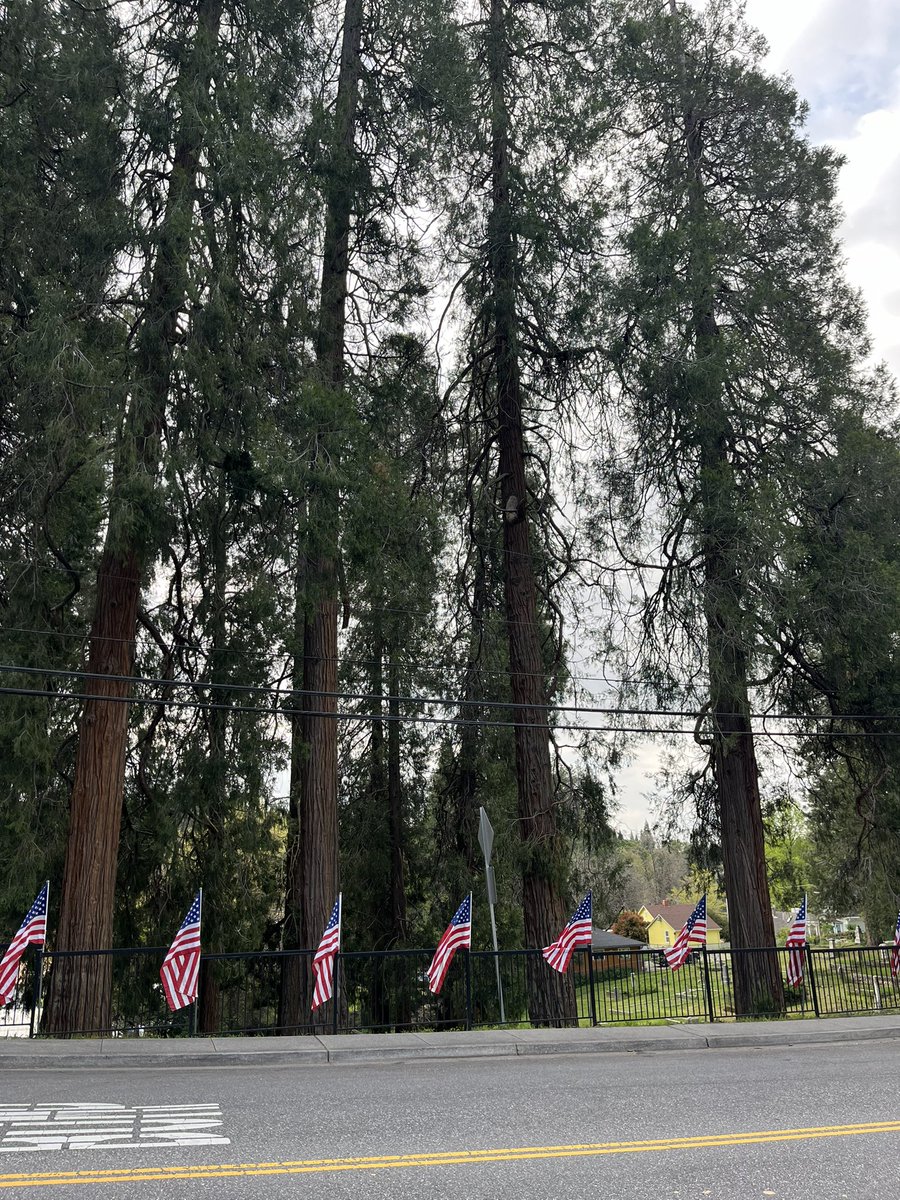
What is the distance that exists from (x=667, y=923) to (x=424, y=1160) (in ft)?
287

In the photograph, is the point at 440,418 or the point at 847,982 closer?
the point at 847,982

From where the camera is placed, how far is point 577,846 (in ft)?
62.9

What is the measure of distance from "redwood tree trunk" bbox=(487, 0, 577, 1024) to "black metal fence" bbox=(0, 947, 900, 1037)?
46 centimetres

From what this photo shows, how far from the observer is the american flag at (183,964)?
1159cm

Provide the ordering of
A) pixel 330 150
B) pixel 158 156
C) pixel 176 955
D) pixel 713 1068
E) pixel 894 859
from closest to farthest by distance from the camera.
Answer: pixel 713 1068, pixel 176 955, pixel 158 156, pixel 330 150, pixel 894 859

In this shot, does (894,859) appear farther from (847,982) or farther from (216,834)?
(216,834)

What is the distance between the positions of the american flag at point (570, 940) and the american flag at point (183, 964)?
4723mm

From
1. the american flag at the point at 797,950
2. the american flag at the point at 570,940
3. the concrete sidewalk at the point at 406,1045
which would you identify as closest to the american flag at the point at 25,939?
the concrete sidewalk at the point at 406,1045

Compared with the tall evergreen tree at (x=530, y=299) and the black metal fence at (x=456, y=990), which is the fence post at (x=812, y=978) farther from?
the tall evergreen tree at (x=530, y=299)

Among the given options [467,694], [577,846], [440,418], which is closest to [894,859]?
[577,846]

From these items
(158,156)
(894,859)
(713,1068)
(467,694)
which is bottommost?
A: (713,1068)

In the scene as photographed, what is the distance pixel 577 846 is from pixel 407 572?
684cm

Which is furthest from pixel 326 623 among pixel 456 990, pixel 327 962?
pixel 456 990

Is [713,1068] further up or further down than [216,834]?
further down
